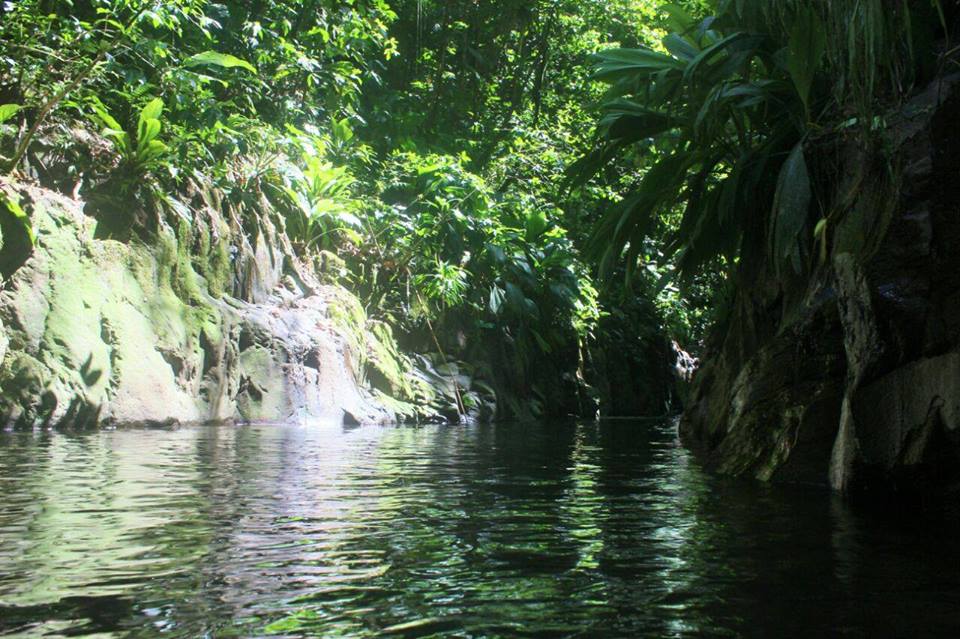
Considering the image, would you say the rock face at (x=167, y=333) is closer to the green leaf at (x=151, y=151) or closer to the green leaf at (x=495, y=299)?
the green leaf at (x=151, y=151)

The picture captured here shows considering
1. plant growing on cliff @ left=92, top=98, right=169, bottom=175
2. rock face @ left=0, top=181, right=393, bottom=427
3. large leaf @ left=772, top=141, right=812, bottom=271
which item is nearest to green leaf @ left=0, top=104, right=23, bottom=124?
rock face @ left=0, top=181, right=393, bottom=427

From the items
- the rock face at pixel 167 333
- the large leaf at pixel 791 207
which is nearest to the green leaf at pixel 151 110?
the rock face at pixel 167 333

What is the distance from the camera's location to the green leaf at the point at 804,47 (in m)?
3.66

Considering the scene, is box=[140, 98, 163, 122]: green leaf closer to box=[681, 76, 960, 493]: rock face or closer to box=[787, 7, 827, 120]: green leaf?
box=[787, 7, 827, 120]: green leaf

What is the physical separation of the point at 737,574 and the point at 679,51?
491 centimetres

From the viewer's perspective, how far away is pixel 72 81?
8.34m

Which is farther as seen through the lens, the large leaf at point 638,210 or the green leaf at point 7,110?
the green leaf at point 7,110

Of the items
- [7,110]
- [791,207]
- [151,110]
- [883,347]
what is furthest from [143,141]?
[883,347]

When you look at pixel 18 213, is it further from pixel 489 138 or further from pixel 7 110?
pixel 489 138

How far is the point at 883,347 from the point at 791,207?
1.47 meters

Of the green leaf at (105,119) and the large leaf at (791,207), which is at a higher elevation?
the green leaf at (105,119)

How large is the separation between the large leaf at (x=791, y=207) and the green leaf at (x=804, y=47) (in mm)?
530

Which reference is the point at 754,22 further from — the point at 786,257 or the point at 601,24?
the point at 601,24

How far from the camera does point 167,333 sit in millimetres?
8602
